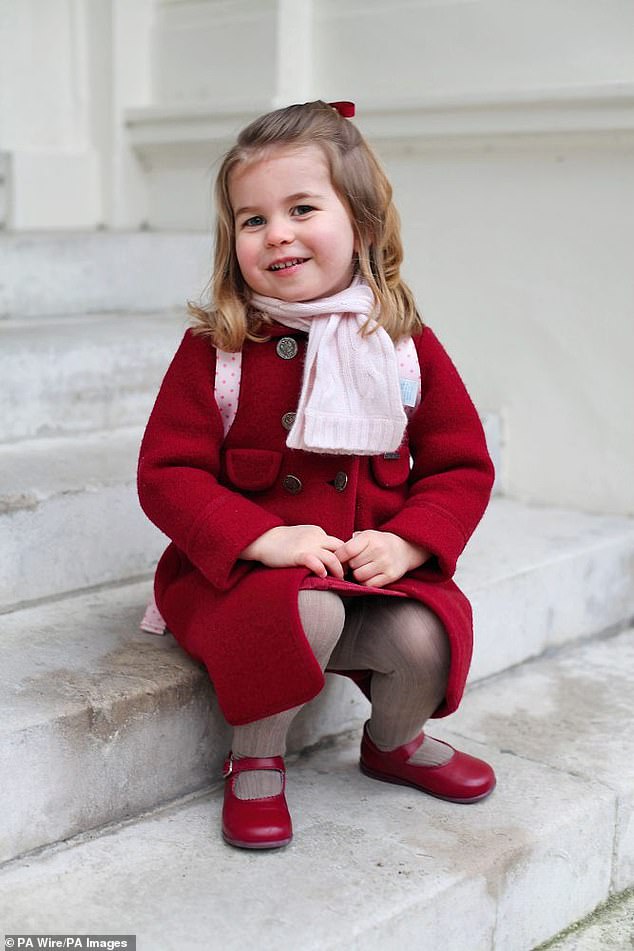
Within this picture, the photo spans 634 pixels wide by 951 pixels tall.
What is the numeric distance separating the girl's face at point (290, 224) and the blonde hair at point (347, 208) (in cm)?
2

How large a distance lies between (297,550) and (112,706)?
0.34 metres

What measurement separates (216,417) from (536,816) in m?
0.74

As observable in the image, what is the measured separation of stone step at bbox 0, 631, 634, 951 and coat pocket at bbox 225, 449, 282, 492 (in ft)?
1.34

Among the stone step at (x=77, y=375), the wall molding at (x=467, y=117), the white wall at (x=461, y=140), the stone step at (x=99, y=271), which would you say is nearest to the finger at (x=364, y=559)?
the stone step at (x=77, y=375)

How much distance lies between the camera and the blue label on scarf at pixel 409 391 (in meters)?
1.85

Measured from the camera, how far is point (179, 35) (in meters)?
3.40

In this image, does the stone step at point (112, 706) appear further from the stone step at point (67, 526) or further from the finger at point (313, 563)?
the finger at point (313, 563)

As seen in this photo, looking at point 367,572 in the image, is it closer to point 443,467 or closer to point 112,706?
point 443,467

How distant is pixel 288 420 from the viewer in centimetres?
181

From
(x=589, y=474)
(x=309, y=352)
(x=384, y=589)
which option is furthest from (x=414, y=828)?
(x=589, y=474)

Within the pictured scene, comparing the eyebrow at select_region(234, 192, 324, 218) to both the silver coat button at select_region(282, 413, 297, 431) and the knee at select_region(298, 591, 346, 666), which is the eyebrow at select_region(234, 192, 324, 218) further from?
the knee at select_region(298, 591, 346, 666)

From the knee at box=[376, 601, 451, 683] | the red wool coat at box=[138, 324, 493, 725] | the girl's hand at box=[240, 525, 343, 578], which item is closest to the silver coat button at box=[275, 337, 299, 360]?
the red wool coat at box=[138, 324, 493, 725]

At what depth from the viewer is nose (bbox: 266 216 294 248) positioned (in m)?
1.73

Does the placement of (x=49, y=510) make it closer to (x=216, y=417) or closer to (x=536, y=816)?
(x=216, y=417)
